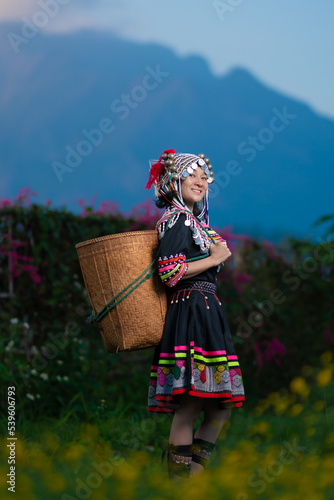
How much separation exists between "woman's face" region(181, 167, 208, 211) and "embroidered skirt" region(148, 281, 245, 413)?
0.46 metres

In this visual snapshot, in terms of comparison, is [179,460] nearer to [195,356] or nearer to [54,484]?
[195,356]

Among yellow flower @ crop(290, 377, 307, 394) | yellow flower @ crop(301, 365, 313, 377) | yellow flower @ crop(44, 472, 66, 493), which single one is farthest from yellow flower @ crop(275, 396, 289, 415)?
yellow flower @ crop(44, 472, 66, 493)

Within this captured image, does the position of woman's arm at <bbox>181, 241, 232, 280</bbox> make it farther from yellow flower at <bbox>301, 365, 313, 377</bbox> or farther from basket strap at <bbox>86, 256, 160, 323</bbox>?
yellow flower at <bbox>301, 365, 313, 377</bbox>

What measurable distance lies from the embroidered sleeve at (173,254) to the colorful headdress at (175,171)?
228 millimetres

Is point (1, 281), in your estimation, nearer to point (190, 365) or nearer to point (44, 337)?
point (44, 337)

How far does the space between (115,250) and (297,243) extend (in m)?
3.95

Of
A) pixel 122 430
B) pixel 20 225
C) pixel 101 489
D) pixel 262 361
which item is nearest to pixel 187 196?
pixel 101 489

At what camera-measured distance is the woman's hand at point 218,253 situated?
3129mm

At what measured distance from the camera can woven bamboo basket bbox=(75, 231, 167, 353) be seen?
→ 118 inches

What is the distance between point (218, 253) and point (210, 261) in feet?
0.22

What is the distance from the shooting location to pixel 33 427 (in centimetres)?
445

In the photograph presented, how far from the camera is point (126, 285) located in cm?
302

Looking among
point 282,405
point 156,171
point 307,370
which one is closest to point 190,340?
point 282,405

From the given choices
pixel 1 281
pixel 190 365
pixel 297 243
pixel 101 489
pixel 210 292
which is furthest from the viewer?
pixel 297 243
